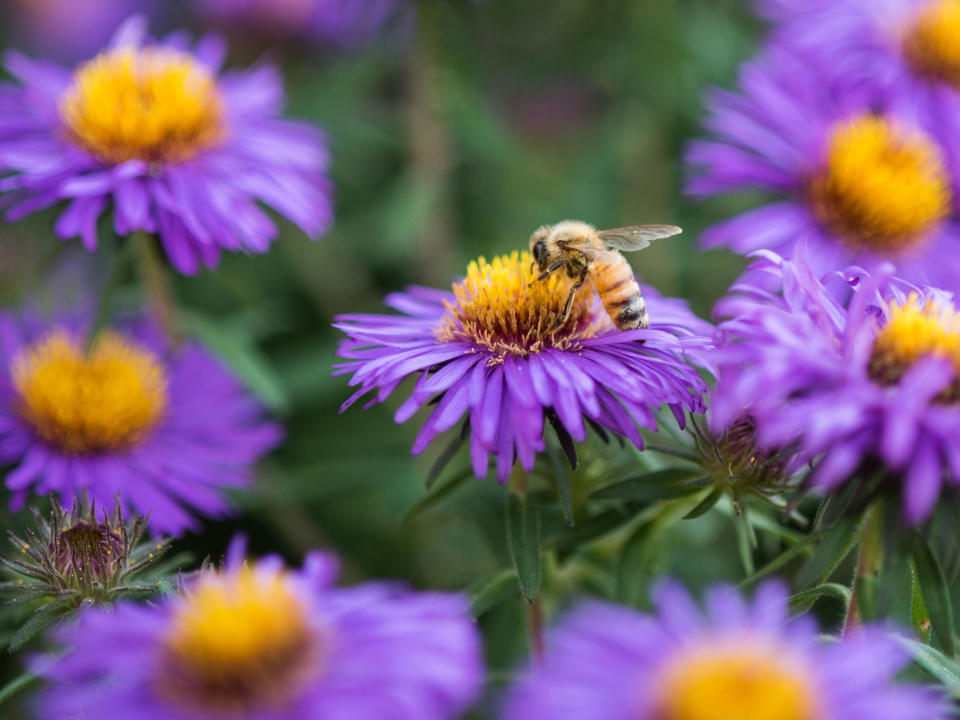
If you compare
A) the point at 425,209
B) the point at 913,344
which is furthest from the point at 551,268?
the point at 425,209

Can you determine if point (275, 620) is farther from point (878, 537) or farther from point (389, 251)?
point (389, 251)

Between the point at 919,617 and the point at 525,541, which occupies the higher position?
the point at 525,541

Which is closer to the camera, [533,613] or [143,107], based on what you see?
[533,613]

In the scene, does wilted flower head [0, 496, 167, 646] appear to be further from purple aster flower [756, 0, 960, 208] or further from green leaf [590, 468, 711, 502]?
purple aster flower [756, 0, 960, 208]

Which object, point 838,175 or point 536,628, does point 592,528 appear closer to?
point 536,628

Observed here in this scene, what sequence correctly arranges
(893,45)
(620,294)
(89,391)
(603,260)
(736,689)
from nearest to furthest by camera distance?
(736,689)
(620,294)
(603,260)
(89,391)
(893,45)

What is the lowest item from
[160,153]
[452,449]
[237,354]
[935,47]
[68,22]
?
[452,449]

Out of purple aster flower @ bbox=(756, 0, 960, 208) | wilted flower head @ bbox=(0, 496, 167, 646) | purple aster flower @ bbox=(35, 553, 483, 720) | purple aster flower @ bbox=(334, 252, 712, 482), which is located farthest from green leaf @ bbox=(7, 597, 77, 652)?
purple aster flower @ bbox=(756, 0, 960, 208)

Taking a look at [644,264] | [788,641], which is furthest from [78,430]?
[644,264]
